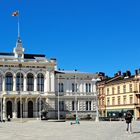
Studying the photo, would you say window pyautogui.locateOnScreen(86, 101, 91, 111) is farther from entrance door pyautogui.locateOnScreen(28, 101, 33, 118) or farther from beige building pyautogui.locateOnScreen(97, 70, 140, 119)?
entrance door pyautogui.locateOnScreen(28, 101, 33, 118)

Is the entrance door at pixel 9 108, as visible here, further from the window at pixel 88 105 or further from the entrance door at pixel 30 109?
the window at pixel 88 105

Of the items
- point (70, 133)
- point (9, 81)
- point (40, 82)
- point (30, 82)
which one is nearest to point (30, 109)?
point (30, 82)

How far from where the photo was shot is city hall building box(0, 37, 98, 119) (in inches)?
3755

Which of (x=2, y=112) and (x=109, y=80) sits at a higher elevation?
(x=109, y=80)

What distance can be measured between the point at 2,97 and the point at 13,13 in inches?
836

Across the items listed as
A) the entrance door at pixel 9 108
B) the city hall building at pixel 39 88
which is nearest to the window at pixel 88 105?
the city hall building at pixel 39 88

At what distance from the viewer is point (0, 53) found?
100438 mm

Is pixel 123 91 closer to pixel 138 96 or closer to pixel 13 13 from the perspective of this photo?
pixel 138 96

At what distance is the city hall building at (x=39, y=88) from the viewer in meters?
95.4

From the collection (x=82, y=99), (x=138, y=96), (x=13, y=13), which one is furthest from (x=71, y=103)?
(x=13, y=13)

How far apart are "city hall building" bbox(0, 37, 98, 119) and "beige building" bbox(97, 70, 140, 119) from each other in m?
4.04

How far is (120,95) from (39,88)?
1910cm

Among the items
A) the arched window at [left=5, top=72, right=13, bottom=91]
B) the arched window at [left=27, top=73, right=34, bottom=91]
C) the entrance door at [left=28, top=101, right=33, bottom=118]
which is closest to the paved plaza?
the arched window at [left=5, top=72, right=13, bottom=91]

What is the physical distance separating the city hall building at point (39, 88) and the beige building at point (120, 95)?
4043 mm
